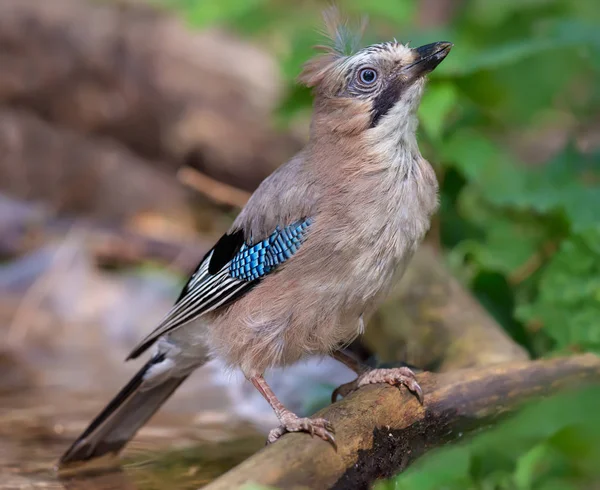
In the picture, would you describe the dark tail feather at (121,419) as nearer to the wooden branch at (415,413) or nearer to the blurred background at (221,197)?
the blurred background at (221,197)

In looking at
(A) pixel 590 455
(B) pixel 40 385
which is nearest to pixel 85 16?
(B) pixel 40 385

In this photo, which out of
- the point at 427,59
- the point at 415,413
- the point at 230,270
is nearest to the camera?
the point at 415,413

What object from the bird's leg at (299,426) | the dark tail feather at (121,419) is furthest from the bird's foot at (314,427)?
the dark tail feather at (121,419)

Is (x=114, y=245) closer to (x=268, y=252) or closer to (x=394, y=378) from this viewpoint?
(x=268, y=252)

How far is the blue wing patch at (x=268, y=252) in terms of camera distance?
12.0 feet

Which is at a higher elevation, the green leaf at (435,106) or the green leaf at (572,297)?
the green leaf at (435,106)

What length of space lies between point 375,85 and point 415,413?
1264mm

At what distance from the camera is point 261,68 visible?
939 cm

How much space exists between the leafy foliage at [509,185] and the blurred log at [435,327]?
0.94ft

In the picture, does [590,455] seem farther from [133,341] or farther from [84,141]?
[84,141]

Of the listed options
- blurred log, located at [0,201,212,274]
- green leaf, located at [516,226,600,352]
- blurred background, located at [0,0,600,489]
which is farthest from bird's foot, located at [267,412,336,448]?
blurred log, located at [0,201,212,274]

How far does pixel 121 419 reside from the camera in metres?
4.14

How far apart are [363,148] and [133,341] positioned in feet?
9.41

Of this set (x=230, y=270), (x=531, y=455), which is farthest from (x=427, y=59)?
(x=531, y=455)
